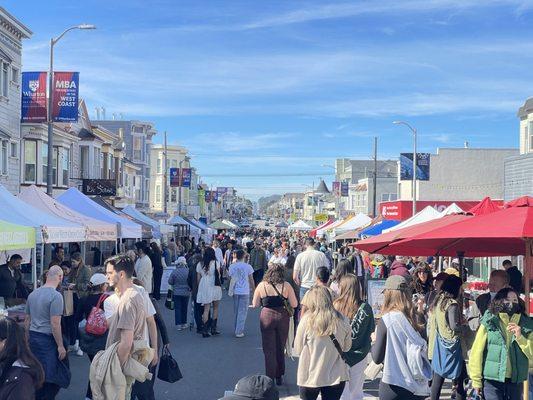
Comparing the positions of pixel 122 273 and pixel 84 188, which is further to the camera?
pixel 84 188

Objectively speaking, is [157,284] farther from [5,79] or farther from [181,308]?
[5,79]

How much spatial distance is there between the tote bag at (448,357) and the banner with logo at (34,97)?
2014 cm

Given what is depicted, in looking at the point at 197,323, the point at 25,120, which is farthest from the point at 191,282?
the point at 25,120

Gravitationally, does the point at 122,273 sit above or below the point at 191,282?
above

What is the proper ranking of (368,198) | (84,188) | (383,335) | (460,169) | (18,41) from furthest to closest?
(368,198), (460,169), (84,188), (18,41), (383,335)

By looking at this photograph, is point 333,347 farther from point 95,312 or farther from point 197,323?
point 197,323

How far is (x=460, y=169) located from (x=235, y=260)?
36.2 metres

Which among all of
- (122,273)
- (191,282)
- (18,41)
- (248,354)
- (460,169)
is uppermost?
(18,41)

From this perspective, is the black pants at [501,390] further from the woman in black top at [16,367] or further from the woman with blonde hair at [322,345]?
the woman in black top at [16,367]

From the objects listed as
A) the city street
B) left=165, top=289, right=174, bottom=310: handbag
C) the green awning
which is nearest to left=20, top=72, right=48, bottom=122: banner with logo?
left=165, top=289, right=174, bottom=310: handbag

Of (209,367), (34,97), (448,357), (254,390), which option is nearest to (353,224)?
(34,97)

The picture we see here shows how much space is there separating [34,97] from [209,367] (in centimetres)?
1657

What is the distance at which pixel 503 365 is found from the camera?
6.08m

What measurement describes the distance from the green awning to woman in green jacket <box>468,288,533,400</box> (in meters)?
6.13
